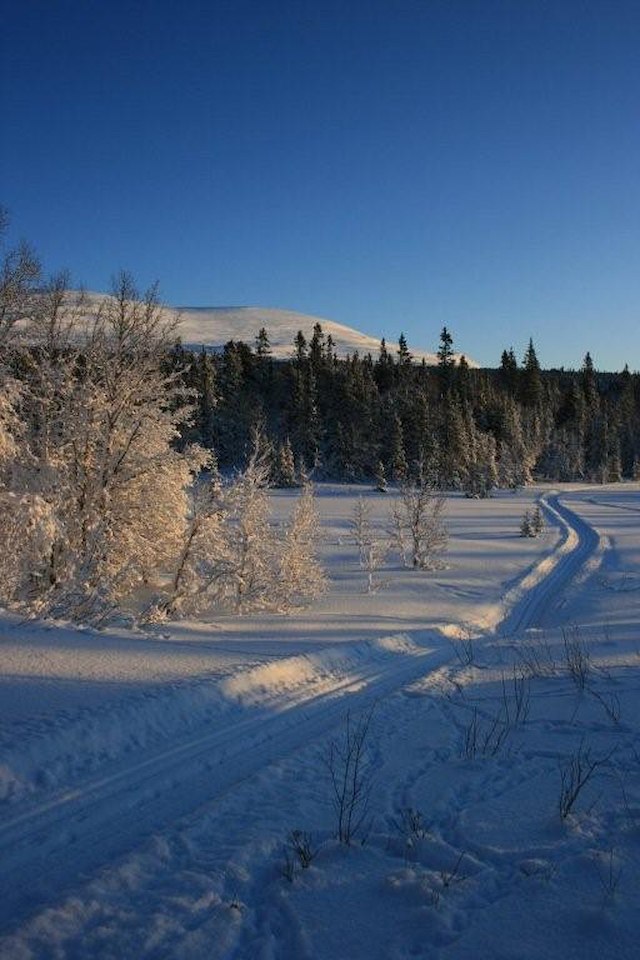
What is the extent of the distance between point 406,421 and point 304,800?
7725 centimetres

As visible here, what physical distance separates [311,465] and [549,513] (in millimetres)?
35419

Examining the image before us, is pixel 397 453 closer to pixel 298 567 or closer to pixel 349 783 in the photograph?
pixel 298 567

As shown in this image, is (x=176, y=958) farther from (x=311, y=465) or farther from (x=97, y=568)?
(x=311, y=465)

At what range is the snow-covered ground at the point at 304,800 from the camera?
3.41 meters

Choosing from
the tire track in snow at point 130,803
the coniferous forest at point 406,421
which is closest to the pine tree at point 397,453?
the coniferous forest at point 406,421

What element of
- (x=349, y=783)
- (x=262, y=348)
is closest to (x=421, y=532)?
(x=349, y=783)

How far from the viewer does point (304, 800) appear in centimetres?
507

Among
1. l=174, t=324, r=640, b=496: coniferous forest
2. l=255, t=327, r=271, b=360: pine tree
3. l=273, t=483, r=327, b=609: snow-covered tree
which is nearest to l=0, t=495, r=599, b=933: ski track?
l=273, t=483, r=327, b=609: snow-covered tree

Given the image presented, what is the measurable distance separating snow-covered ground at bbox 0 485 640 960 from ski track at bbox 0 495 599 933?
0.02 meters

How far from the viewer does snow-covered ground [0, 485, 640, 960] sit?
3410mm

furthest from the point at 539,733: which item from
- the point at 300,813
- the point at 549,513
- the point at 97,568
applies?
the point at 549,513

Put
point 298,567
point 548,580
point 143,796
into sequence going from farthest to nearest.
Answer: point 548,580 → point 298,567 → point 143,796

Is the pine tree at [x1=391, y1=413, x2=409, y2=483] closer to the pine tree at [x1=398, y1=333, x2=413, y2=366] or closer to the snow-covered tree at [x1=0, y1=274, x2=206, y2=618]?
the pine tree at [x1=398, y1=333, x2=413, y2=366]

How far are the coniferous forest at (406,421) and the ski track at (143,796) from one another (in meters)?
57.1
